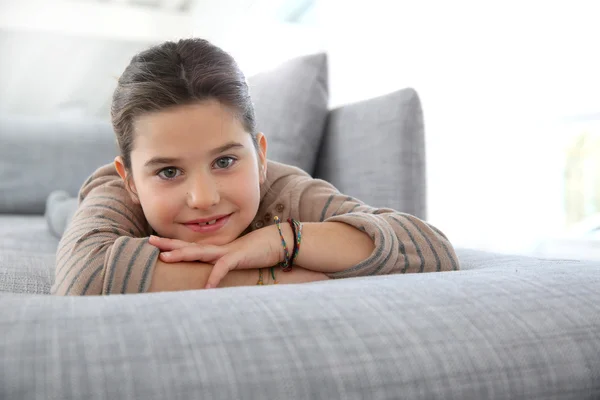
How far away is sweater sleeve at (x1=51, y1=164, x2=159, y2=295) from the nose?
3.6 inches

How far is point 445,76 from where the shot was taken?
8.91 feet

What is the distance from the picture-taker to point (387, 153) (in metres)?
1.56

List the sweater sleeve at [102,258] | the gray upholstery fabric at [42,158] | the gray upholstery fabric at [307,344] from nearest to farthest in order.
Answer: the gray upholstery fabric at [307,344], the sweater sleeve at [102,258], the gray upholstery fabric at [42,158]

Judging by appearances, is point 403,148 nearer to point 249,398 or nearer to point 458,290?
point 458,290

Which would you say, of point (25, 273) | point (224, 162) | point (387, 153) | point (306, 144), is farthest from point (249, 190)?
point (306, 144)

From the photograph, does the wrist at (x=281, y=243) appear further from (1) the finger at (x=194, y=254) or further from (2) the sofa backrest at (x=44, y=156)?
(2) the sofa backrest at (x=44, y=156)

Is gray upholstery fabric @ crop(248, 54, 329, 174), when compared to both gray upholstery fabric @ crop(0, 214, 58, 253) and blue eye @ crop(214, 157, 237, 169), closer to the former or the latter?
gray upholstery fabric @ crop(0, 214, 58, 253)

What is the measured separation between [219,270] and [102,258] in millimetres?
149

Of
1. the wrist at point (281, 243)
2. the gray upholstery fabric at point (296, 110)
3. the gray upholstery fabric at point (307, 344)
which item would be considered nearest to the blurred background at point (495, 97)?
the gray upholstery fabric at point (296, 110)

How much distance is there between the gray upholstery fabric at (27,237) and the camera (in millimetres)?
1506

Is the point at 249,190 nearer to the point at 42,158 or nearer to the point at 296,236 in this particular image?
the point at 296,236

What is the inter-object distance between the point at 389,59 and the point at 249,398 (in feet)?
8.91

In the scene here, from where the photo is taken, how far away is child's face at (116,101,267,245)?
946mm

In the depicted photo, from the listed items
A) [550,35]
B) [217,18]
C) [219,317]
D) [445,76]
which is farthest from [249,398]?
[217,18]
